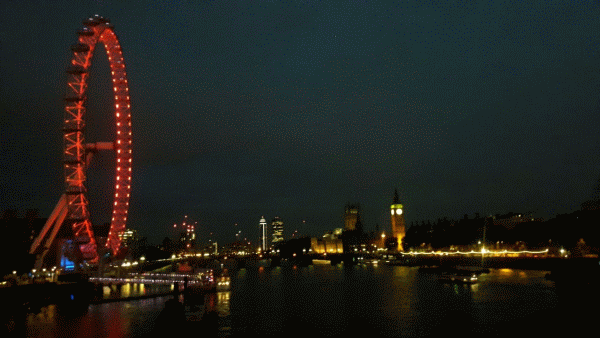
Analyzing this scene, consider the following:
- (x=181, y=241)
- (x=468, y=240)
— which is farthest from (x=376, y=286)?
(x=181, y=241)

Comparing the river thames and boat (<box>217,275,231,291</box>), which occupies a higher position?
boat (<box>217,275,231,291</box>)

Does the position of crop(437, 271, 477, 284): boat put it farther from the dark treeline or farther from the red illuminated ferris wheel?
the red illuminated ferris wheel

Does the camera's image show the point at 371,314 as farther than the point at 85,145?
No

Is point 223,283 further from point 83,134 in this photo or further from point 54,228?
point 83,134

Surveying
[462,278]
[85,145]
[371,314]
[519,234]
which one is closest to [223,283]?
[85,145]

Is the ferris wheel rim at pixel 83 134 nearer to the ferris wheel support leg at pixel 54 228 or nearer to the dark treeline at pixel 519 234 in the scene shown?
the ferris wheel support leg at pixel 54 228

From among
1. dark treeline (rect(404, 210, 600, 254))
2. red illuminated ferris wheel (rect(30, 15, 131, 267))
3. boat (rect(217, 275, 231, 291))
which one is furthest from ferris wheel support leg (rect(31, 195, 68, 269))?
dark treeline (rect(404, 210, 600, 254))

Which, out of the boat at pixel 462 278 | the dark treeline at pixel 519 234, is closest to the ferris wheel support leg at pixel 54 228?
the boat at pixel 462 278

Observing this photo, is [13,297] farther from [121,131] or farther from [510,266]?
[510,266]
